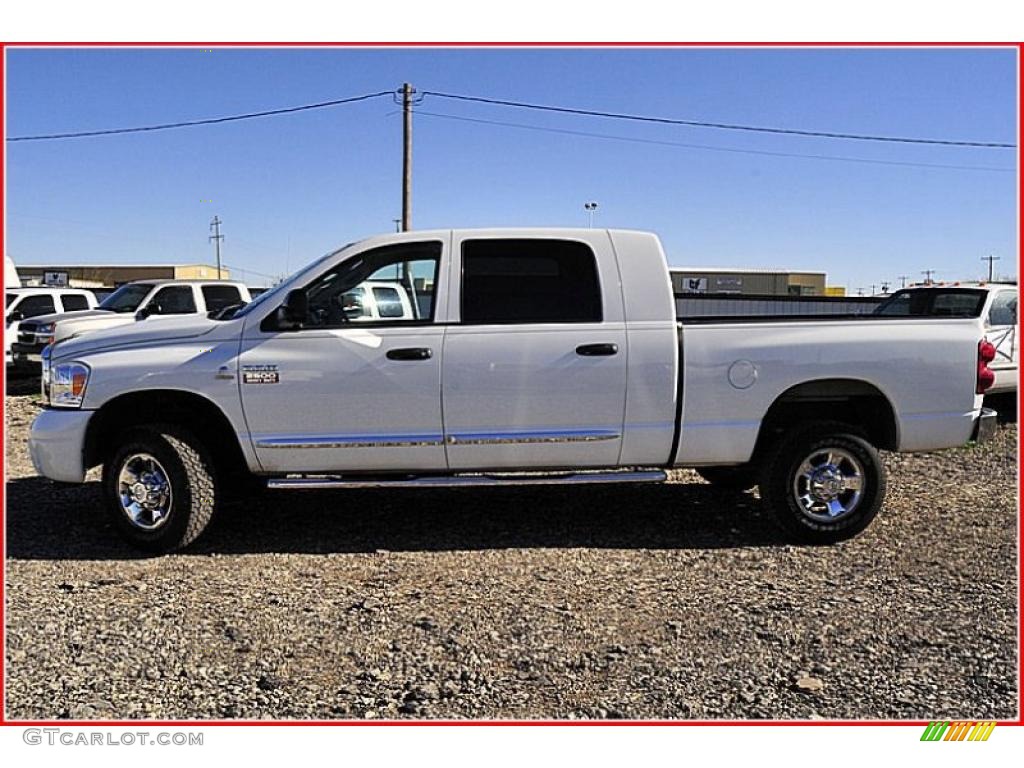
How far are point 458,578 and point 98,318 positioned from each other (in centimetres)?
1149

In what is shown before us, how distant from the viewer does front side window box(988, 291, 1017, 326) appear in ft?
37.0

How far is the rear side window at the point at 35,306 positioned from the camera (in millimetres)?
17125

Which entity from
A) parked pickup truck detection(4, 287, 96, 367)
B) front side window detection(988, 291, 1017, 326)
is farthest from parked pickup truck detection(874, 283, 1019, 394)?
parked pickup truck detection(4, 287, 96, 367)

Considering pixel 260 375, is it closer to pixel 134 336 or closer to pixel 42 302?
pixel 134 336

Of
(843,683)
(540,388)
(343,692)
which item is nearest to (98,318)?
(540,388)

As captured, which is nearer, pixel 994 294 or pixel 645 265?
pixel 645 265

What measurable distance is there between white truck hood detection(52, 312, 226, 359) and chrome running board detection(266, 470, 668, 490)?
3.44ft

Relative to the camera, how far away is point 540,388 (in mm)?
5824

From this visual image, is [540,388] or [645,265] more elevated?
[645,265]

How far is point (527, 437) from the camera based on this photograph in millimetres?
5895

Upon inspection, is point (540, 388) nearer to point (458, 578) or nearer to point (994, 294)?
point (458, 578)

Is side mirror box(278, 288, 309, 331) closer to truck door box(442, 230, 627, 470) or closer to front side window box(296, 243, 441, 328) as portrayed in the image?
front side window box(296, 243, 441, 328)

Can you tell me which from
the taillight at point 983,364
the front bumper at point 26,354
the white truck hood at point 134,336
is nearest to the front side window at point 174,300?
the front bumper at point 26,354

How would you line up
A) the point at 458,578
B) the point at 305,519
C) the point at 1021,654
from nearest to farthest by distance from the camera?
the point at 1021,654 → the point at 458,578 → the point at 305,519
